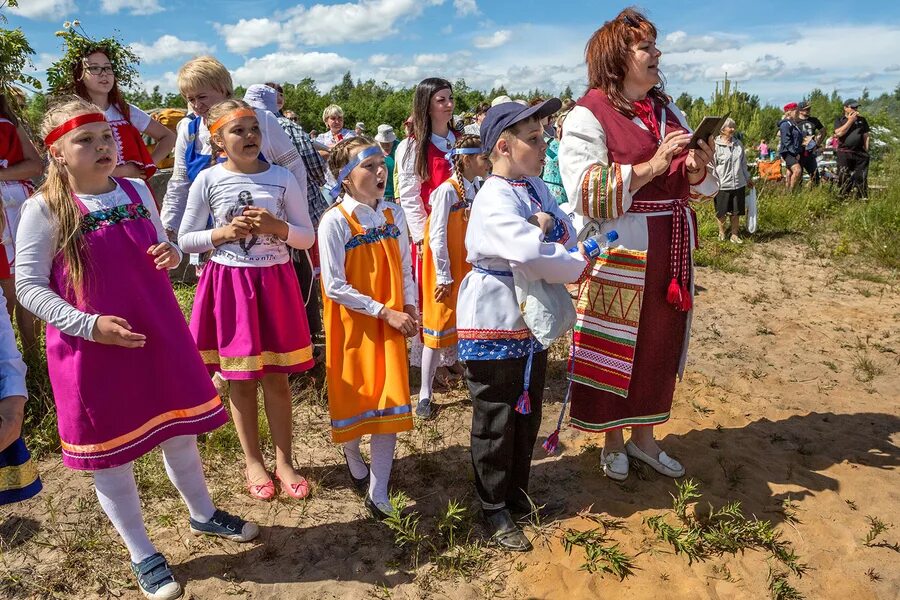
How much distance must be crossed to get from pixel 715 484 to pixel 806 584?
73cm

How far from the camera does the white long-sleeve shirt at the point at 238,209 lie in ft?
9.62

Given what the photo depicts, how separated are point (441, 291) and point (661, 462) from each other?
1.59 meters

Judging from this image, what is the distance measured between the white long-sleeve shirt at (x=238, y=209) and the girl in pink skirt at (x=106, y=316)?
33 cm

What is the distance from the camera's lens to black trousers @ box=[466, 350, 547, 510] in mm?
2734

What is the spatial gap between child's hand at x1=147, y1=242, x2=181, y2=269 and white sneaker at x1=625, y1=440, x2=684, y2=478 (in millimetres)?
2476

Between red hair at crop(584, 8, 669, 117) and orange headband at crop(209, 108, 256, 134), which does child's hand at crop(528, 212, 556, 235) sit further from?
orange headband at crop(209, 108, 256, 134)

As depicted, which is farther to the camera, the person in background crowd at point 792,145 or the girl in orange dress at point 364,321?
the person in background crowd at point 792,145

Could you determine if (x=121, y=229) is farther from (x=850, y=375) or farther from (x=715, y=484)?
(x=850, y=375)

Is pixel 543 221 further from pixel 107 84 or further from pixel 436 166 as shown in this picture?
pixel 107 84

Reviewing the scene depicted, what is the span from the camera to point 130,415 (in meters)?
2.44

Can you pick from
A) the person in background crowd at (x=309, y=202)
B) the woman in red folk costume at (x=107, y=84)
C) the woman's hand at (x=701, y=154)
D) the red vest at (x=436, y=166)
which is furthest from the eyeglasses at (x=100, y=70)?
the woman's hand at (x=701, y=154)

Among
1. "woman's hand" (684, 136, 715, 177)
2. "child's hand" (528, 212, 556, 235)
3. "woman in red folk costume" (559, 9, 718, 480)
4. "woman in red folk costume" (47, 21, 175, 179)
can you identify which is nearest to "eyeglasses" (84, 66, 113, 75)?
"woman in red folk costume" (47, 21, 175, 179)

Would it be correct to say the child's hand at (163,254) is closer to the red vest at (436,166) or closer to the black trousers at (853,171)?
the red vest at (436,166)

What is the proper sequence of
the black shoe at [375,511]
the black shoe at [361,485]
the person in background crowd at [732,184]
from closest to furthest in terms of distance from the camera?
the black shoe at [375,511]
the black shoe at [361,485]
the person in background crowd at [732,184]
